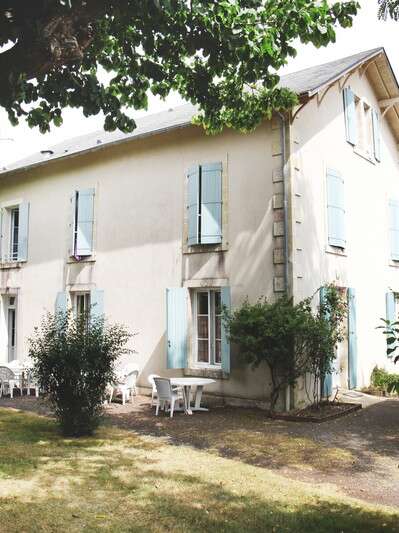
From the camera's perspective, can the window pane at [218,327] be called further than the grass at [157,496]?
Yes

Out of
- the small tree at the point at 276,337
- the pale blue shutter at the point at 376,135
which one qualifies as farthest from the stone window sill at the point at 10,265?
the pale blue shutter at the point at 376,135

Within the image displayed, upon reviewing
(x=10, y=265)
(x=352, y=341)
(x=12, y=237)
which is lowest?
(x=352, y=341)

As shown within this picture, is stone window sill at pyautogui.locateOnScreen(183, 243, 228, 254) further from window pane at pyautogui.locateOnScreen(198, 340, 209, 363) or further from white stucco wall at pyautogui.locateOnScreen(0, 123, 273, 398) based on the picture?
window pane at pyautogui.locateOnScreen(198, 340, 209, 363)

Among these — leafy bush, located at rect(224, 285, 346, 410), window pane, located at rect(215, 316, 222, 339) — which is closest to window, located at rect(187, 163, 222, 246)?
window pane, located at rect(215, 316, 222, 339)

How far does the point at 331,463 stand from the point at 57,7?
5577 millimetres

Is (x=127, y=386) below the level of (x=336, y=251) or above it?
below

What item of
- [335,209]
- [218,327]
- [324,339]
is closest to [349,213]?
[335,209]

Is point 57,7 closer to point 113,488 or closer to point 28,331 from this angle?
point 113,488

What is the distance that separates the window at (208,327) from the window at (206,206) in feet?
3.61

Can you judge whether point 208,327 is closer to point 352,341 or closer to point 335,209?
point 352,341

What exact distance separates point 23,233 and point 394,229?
941 cm

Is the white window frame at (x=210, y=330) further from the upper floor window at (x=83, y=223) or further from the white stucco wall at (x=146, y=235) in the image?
the upper floor window at (x=83, y=223)

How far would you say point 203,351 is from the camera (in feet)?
35.1

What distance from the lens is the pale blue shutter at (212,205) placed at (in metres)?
10.5
